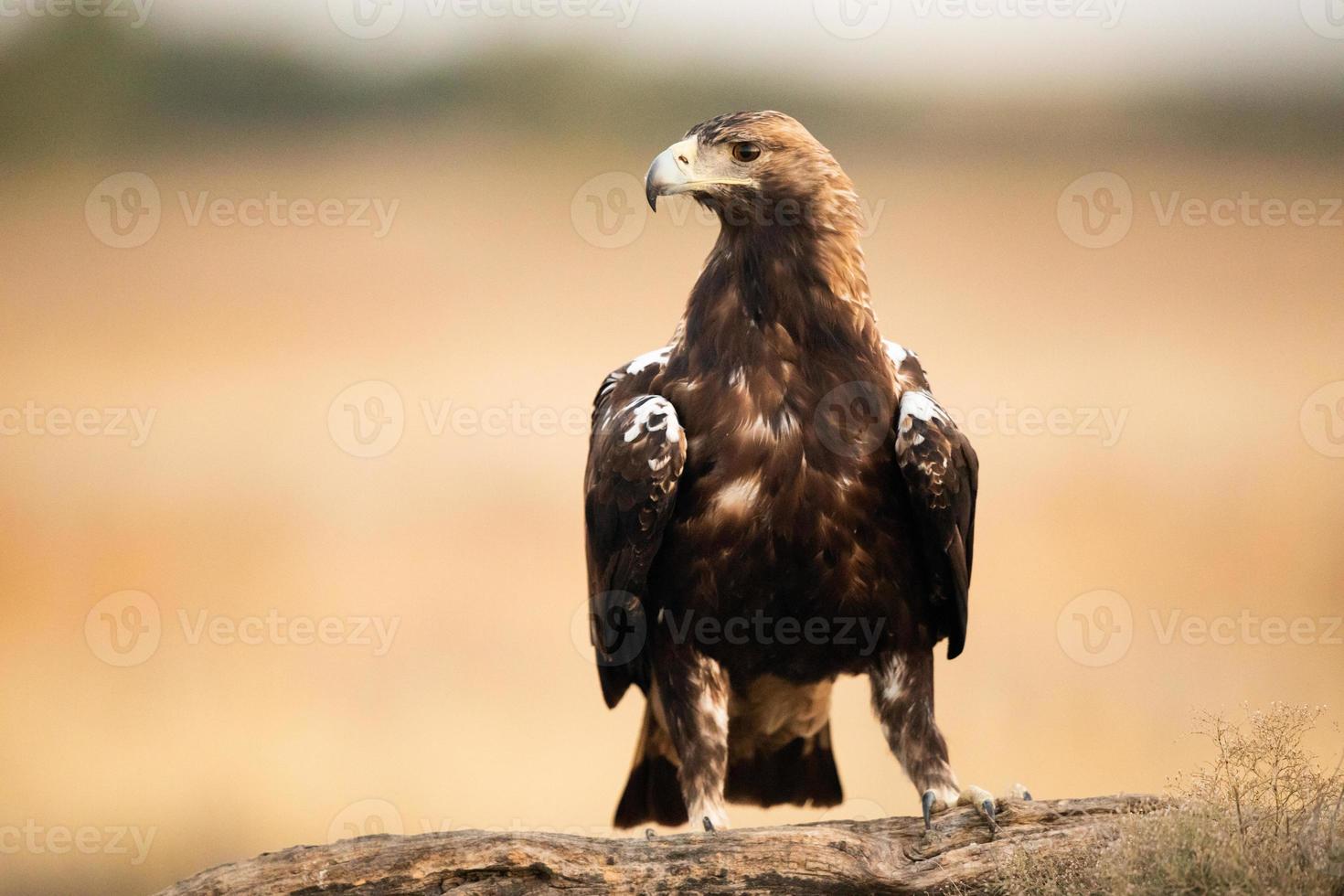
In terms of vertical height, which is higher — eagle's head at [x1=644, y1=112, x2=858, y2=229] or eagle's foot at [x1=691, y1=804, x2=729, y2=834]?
eagle's head at [x1=644, y1=112, x2=858, y2=229]

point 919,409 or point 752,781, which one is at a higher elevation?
point 919,409

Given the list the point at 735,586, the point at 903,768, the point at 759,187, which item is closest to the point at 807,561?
the point at 735,586

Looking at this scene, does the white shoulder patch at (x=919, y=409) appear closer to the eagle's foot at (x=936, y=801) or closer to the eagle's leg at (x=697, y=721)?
the eagle's leg at (x=697, y=721)

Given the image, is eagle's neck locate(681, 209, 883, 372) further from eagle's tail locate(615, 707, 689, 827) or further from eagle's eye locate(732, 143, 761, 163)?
eagle's tail locate(615, 707, 689, 827)

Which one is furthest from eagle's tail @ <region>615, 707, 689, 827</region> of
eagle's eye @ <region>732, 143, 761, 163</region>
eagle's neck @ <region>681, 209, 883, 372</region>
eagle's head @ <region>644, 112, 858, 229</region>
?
eagle's eye @ <region>732, 143, 761, 163</region>

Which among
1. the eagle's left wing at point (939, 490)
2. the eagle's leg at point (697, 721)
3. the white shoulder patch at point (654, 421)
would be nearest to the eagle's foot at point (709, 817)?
the eagle's leg at point (697, 721)

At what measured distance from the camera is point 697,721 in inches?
163

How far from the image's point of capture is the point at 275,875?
11.8 ft

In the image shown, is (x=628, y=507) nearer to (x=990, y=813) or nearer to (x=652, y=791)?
(x=652, y=791)

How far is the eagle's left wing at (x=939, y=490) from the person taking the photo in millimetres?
3984

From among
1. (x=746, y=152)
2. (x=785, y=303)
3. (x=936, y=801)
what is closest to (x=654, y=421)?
(x=785, y=303)

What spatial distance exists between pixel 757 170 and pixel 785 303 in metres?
0.45

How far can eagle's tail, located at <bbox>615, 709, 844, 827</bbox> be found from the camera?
15.5 feet

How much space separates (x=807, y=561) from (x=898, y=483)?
405mm
